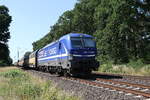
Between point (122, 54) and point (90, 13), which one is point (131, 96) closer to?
point (122, 54)

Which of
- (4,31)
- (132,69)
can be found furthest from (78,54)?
(4,31)

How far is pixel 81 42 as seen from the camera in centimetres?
2114

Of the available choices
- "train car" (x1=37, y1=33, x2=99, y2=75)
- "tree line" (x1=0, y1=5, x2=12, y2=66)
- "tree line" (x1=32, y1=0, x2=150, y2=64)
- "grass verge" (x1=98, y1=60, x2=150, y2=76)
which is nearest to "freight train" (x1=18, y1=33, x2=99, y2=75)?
"train car" (x1=37, y1=33, x2=99, y2=75)

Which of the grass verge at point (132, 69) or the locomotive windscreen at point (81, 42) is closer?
the locomotive windscreen at point (81, 42)

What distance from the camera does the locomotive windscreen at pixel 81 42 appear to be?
20812 millimetres

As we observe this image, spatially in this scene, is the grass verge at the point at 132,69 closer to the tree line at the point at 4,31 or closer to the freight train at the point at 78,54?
the freight train at the point at 78,54

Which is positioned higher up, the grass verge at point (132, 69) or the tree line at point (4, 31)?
the tree line at point (4, 31)

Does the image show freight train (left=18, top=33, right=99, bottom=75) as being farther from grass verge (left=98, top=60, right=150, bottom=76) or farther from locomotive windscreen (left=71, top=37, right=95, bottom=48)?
grass verge (left=98, top=60, right=150, bottom=76)

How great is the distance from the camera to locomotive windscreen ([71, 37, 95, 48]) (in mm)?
20812

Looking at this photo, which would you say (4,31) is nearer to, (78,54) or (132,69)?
(132,69)

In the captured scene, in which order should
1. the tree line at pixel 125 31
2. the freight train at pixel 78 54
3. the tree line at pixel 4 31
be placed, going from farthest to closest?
the tree line at pixel 4 31 → the tree line at pixel 125 31 → the freight train at pixel 78 54

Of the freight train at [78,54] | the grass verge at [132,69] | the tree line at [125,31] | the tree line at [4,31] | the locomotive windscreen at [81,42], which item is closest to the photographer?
the freight train at [78,54]

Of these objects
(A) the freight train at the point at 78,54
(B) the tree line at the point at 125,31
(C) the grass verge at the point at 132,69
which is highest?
(B) the tree line at the point at 125,31

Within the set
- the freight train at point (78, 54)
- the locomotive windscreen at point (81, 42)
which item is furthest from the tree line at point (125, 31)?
the freight train at point (78, 54)
